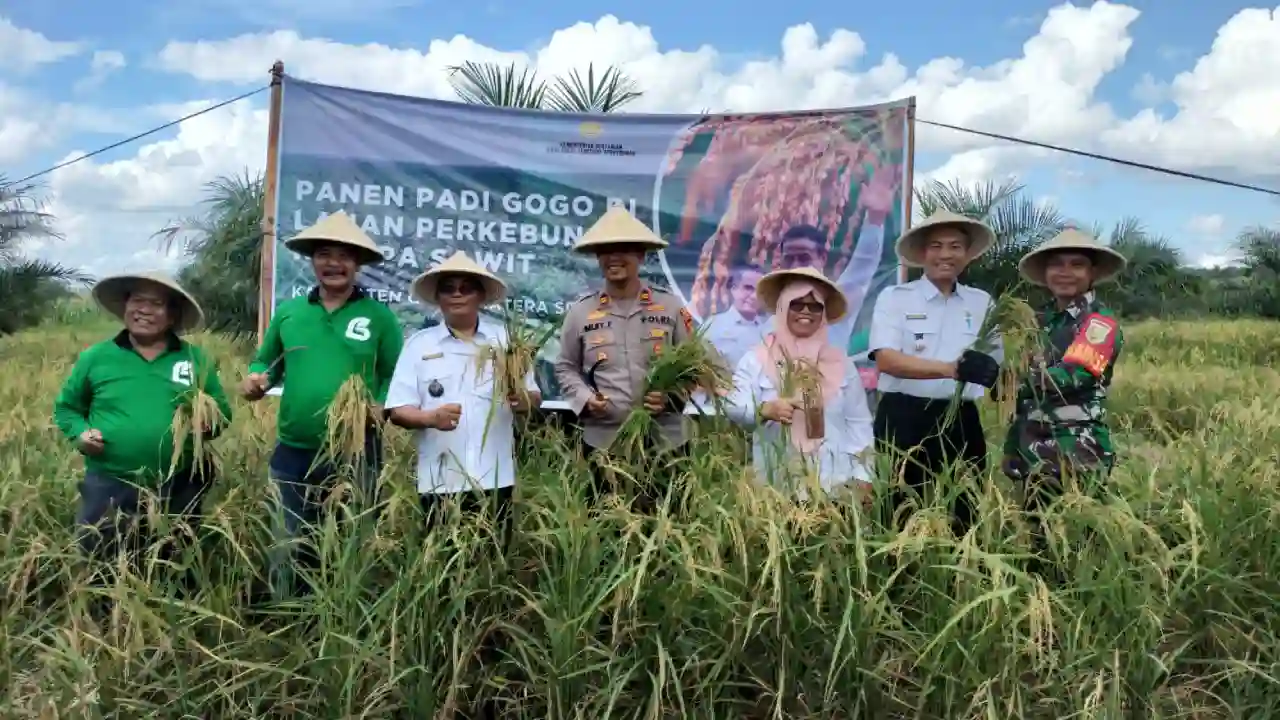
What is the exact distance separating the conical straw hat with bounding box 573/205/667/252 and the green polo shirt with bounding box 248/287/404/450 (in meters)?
0.87

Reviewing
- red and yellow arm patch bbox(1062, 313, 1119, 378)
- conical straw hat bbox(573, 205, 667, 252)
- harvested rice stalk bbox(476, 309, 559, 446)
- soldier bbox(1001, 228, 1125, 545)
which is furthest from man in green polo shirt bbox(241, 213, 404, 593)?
red and yellow arm patch bbox(1062, 313, 1119, 378)

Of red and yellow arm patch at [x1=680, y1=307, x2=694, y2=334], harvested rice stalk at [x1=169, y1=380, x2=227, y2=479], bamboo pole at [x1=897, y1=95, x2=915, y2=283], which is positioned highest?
bamboo pole at [x1=897, y1=95, x2=915, y2=283]

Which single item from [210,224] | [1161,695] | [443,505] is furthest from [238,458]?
[210,224]

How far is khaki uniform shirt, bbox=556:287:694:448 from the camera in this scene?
3.70m

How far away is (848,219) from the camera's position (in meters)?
5.39

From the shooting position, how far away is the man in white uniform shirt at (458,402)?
3.31m

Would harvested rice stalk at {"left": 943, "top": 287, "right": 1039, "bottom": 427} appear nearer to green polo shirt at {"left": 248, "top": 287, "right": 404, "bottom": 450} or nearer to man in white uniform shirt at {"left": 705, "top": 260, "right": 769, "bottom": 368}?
man in white uniform shirt at {"left": 705, "top": 260, "right": 769, "bottom": 368}

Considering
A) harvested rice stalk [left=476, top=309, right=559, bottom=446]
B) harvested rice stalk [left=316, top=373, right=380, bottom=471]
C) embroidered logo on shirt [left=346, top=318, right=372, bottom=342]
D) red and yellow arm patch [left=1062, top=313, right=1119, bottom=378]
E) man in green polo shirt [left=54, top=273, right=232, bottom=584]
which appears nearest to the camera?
harvested rice stalk [left=316, top=373, right=380, bottom=471]

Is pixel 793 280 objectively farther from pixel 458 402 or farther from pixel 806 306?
pixel 458 402

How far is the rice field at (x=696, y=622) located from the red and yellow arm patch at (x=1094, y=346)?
63cm

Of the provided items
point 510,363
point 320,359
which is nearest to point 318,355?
point 320,359

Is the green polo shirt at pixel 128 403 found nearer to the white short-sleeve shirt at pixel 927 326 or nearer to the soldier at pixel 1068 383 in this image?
the white short-sleeve shirt at pixel 927 326

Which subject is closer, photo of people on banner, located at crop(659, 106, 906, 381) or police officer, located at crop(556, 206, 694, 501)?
police officer, located at crop(556, 206, 694, 501)

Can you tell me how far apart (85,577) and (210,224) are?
5.69m
